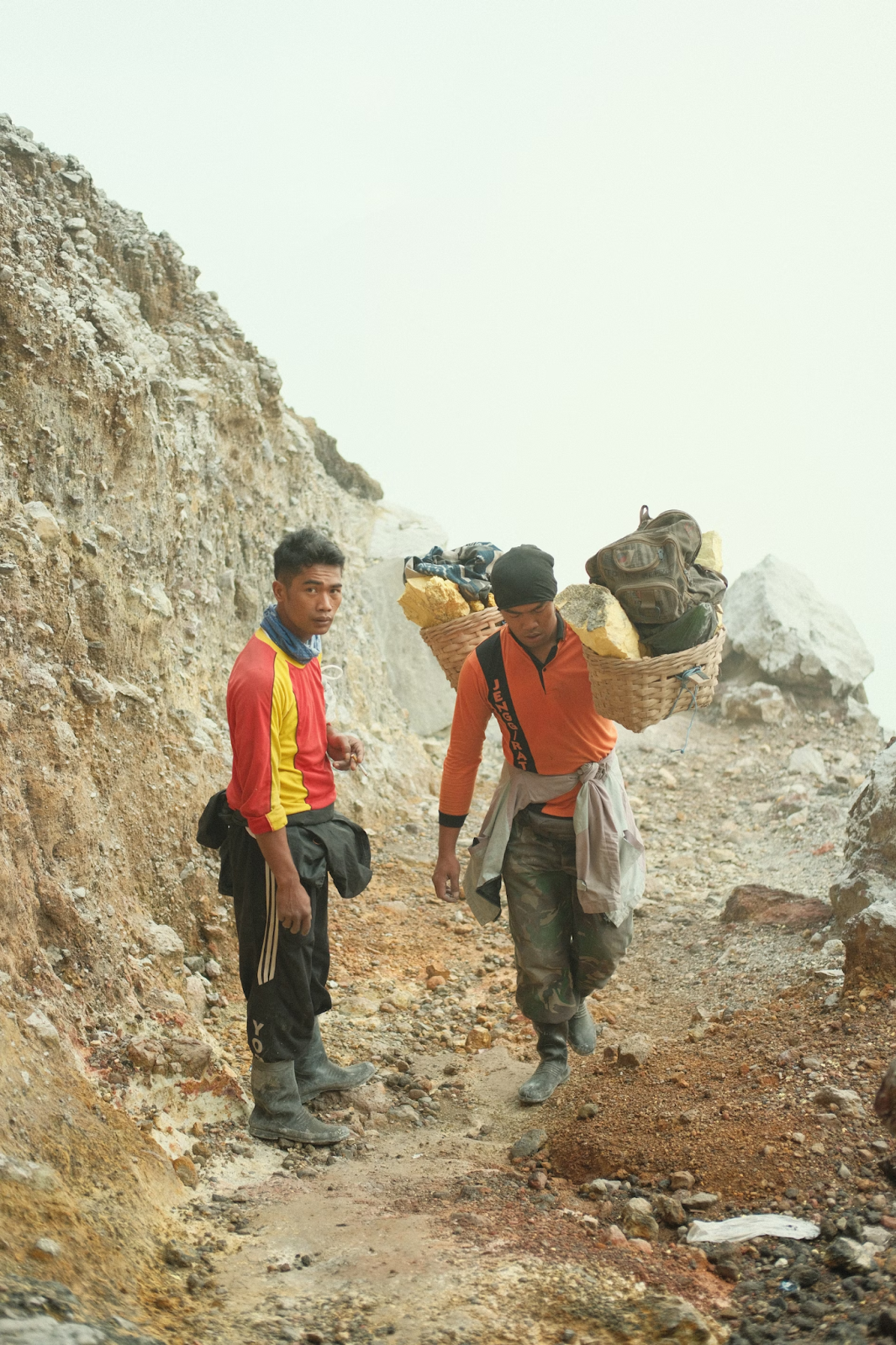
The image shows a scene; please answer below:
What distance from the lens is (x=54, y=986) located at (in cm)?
340

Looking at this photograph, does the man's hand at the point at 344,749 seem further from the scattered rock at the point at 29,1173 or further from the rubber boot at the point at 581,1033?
the scattered rock at the point at 29,1173

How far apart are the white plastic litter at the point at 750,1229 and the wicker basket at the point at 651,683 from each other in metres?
1.43

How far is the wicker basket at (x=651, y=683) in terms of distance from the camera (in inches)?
122

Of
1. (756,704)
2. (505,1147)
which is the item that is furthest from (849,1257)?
(756,704)

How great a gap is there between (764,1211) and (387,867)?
4.06m

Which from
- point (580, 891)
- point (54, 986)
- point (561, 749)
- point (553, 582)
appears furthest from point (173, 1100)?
point (553, 582)

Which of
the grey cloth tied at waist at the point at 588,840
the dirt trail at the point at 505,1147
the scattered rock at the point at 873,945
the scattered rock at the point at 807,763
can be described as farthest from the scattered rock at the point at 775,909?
the scattered rock at the point at 807,763

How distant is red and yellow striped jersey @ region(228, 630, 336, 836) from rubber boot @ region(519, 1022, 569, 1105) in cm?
133

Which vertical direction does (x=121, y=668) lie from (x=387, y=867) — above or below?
above

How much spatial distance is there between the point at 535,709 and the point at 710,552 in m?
0.85

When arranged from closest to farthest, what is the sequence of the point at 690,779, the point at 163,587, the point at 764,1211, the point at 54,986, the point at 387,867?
the point at 764,1211, the point at 54,986, the point at 163,587, the point at 387,867, the point at 690,779

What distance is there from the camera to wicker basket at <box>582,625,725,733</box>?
122 inches

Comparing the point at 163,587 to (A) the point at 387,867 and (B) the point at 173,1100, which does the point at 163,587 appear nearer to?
(A) the point at 387,867

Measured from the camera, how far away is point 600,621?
3035 mm
